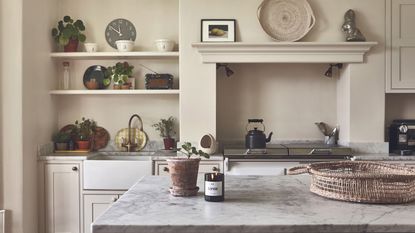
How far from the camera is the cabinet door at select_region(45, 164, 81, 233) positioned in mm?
Answer: 3711

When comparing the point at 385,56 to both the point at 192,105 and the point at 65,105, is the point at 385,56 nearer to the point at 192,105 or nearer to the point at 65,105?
the point at 192,105

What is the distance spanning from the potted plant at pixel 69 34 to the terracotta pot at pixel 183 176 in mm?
2753

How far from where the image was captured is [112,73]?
4.11 metres

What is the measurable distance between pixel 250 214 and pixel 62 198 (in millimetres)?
2711

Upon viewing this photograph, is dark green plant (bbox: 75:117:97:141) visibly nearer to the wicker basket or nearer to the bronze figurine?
the bronze figurine

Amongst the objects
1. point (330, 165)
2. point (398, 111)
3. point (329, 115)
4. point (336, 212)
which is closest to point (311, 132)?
point (329, 115)

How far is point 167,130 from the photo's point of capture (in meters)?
4.15

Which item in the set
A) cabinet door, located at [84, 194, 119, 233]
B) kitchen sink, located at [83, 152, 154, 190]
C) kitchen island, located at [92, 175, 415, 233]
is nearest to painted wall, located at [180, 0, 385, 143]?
kitchen sink, located at [83, 152, 154, 190]

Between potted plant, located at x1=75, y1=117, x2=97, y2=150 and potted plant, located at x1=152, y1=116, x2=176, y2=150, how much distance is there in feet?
1.99

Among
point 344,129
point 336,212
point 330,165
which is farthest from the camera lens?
point 344,129

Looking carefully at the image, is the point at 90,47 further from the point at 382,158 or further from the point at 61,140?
the point at 382,158

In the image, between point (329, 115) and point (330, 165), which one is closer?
point (330, 165)

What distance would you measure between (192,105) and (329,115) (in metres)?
1.37

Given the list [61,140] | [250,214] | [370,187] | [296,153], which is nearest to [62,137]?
[61,140]
